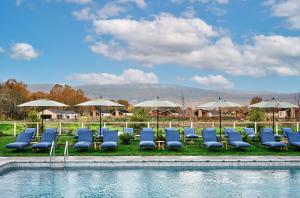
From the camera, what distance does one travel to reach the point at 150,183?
10.6 metres

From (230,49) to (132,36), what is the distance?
14.0 m

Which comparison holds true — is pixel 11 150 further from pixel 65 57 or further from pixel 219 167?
pixel 65 57

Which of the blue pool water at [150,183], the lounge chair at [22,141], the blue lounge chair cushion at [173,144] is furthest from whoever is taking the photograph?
the blue lounge chair cushion at [173,144]

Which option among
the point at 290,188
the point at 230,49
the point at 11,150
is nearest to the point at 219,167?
the point at 290,188

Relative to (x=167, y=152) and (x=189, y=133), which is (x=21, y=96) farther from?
(x=167, y=152)

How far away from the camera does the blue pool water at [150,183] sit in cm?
955

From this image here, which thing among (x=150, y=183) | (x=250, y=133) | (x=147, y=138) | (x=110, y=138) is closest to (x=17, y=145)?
(x=110, y=138)

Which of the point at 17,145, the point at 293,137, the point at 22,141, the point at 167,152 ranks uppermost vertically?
the point at 293,137

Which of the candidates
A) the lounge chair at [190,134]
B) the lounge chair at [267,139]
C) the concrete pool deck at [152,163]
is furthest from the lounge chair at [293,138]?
the lounge chair at [190,134]

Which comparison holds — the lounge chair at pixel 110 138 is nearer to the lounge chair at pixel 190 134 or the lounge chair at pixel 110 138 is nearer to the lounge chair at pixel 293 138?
the lounge chair at pixel 190 134

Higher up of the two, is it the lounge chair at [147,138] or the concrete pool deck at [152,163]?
the lounge chair at [147,138]

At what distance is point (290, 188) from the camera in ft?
33.1

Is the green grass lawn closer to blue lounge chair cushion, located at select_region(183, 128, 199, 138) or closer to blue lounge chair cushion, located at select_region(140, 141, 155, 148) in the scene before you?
blue lounge chair cushion, located at select_region(140, 141, 155, 148)

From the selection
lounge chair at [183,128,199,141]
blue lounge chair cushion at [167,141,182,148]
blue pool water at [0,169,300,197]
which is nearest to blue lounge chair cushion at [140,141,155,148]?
blue lounge chair cushion at [167,141,182,148]
